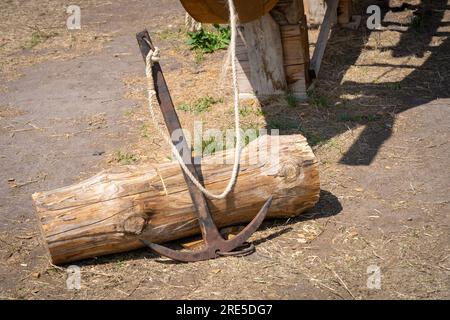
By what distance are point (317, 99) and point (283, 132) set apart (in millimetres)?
746

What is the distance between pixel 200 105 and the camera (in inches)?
245

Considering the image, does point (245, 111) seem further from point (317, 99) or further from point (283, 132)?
point (317, 99)

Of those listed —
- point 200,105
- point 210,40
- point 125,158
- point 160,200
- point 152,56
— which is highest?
point 152,56

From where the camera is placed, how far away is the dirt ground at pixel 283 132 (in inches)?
150

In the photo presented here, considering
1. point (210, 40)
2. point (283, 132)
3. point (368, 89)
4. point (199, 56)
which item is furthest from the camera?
point (210, 40)

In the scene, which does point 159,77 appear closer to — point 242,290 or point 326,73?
point 242,290

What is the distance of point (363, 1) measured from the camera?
891 cm

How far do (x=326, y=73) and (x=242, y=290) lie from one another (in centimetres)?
370

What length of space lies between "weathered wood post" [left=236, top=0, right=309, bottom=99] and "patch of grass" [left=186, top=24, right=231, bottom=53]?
1522 mm

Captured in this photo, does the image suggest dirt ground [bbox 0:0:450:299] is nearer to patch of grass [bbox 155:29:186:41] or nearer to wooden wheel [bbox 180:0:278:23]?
patch of grass [bbox 155:29:186:41]

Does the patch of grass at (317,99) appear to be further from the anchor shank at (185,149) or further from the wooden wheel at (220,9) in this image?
the anchor shank at (185,149)

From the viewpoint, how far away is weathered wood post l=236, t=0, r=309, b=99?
5.88m

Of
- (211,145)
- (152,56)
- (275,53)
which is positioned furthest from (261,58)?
(152,56)

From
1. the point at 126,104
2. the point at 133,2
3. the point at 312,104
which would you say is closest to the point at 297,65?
the point at 312,104
